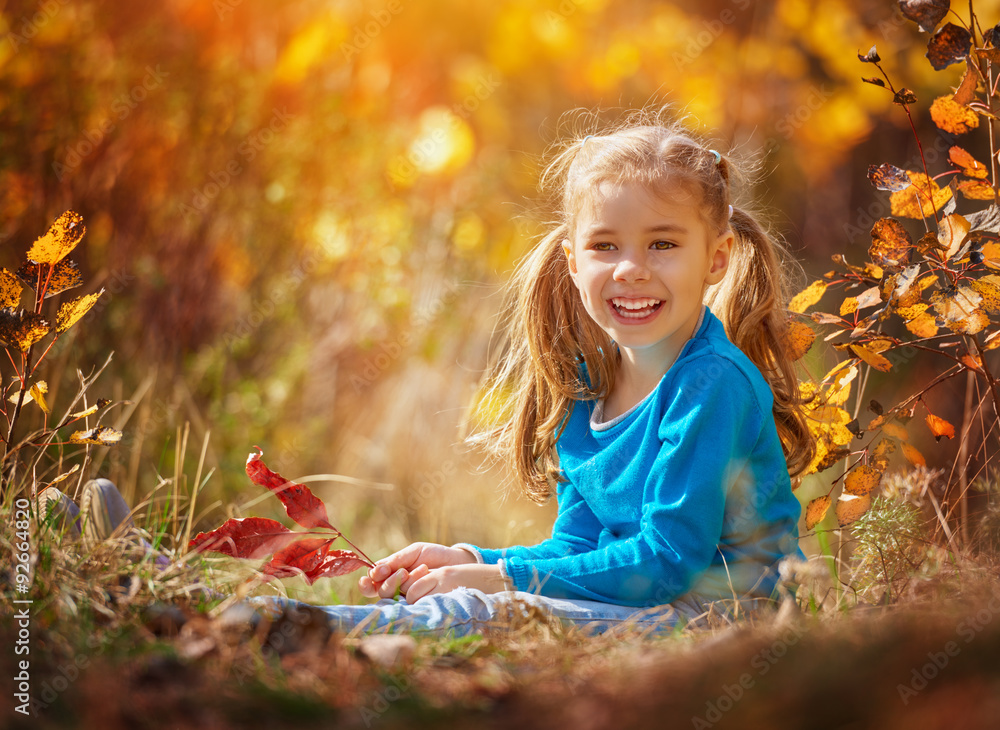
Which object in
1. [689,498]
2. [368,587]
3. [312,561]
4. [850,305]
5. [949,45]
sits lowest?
[368,587]

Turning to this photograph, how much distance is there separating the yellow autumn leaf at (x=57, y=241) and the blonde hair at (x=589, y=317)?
1.09m

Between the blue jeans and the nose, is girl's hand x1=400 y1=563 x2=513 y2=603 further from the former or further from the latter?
the nose

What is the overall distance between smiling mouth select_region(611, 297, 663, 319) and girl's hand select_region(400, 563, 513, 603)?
0.67 meters

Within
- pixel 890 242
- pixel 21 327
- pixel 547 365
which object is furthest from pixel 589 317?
pixel 21 327

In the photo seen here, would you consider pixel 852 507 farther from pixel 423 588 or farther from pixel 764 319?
pixel 423 588

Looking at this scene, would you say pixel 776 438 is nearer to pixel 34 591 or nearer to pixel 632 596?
pixel 632 596

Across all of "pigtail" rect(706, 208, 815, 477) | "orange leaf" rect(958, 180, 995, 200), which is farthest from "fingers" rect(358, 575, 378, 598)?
"orange leaf" rect(958, 180, 995, 200)

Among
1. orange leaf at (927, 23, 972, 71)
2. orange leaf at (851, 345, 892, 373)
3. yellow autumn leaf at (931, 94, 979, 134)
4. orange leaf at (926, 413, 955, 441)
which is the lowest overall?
orange leaf at (926, 413, 955, 441)

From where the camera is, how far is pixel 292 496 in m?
1.95

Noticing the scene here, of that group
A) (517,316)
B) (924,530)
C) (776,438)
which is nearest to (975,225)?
(776,438)

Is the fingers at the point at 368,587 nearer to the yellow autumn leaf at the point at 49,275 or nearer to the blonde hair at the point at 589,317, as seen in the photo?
the blonde hair at the point at 589,317

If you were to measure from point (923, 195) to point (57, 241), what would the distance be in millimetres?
1832

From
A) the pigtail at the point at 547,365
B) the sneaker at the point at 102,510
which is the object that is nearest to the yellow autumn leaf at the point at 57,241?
the sneaker at the point at 102,510

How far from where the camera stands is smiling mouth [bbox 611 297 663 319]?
6.82 ft
